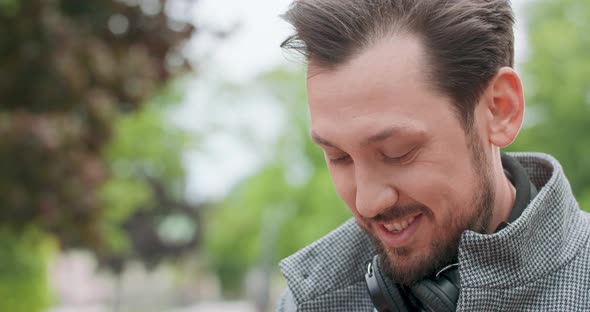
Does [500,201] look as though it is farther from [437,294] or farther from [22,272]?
[22,272]

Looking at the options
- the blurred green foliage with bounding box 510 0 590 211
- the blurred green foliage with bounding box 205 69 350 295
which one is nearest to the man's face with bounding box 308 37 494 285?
the blurred green foliage with bounding box 510 0 590 211

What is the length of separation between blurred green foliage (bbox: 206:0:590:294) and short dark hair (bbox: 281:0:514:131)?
17.5 m

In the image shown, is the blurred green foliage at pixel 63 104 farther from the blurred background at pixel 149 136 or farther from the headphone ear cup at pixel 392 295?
the headphone ear cup at pixel 392 295

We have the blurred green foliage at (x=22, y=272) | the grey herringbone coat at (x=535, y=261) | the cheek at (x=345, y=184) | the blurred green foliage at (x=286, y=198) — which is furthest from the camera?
the blurred green foliage at (x=286, y=198)

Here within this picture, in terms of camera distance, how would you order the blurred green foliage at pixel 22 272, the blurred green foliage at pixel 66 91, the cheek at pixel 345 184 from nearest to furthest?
the cheek at pixel 345 184 < the blurred green foliage at pixel 66 91 < the blurred green foliage at pixel 22 272

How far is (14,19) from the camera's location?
441 inches

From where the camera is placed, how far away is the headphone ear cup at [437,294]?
1.95 meters

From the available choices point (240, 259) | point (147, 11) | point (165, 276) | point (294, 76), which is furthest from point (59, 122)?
point (165, 276)

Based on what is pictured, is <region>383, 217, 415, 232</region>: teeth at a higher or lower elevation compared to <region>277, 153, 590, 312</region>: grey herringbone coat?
higher

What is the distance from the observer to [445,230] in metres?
1.98

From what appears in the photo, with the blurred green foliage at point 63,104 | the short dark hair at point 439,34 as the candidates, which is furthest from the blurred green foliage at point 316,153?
the short dark hair at point 439,34

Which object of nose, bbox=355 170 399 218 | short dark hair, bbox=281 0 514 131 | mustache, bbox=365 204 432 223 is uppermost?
short dark hair, bbox=281 0 514 131

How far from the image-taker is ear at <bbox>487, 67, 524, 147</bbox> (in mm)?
2006

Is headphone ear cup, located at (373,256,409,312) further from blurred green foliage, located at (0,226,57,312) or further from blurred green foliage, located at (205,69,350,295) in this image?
blurred green foliage, located at (205,69,350,295)
